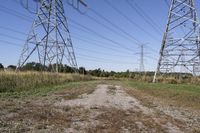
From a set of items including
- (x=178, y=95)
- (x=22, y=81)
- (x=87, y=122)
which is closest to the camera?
(x=87, y=122)

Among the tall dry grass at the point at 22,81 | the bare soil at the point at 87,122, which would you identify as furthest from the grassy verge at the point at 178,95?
the tall dry grass at the point at 22,81

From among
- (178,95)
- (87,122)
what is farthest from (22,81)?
(87,122)

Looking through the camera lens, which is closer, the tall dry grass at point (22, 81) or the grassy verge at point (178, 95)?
the grassy verge at point (178, 95)

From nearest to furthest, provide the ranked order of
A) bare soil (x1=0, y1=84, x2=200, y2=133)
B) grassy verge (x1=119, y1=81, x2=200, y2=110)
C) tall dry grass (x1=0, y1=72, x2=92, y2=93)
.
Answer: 1. bare soil (x1=0, y1=84, x2=200, y2=133)
2. grassy verge (x1=119, y1=81, x2=200, y2=110)
3. tall dry grass (x1=0, y1=72, x2=92, y2=93)

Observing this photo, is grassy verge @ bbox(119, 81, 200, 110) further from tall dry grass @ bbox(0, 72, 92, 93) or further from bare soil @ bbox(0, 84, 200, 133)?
tall dry grass @ bbox(0, 72, 92, 93)

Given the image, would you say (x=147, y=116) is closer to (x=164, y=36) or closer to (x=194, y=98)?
(x=194, y=98)

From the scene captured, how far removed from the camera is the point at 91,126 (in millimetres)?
6406

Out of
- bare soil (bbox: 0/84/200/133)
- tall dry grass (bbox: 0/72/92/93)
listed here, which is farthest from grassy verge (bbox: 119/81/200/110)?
tall dry grass (bbox: 0/72/92/93)

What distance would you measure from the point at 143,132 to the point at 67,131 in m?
1.50

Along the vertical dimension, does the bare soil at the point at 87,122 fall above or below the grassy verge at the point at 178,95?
below

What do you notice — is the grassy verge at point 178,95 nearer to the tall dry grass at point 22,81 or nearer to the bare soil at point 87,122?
the bare soil at point 87,122

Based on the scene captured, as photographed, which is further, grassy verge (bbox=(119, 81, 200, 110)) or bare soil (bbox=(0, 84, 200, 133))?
grassy verge (bbox=(119, 81, 200, 110))

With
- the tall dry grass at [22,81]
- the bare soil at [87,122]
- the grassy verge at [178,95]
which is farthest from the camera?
the tall dry grass at [22,81]

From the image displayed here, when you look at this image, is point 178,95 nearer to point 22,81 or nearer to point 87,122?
point 22,81
